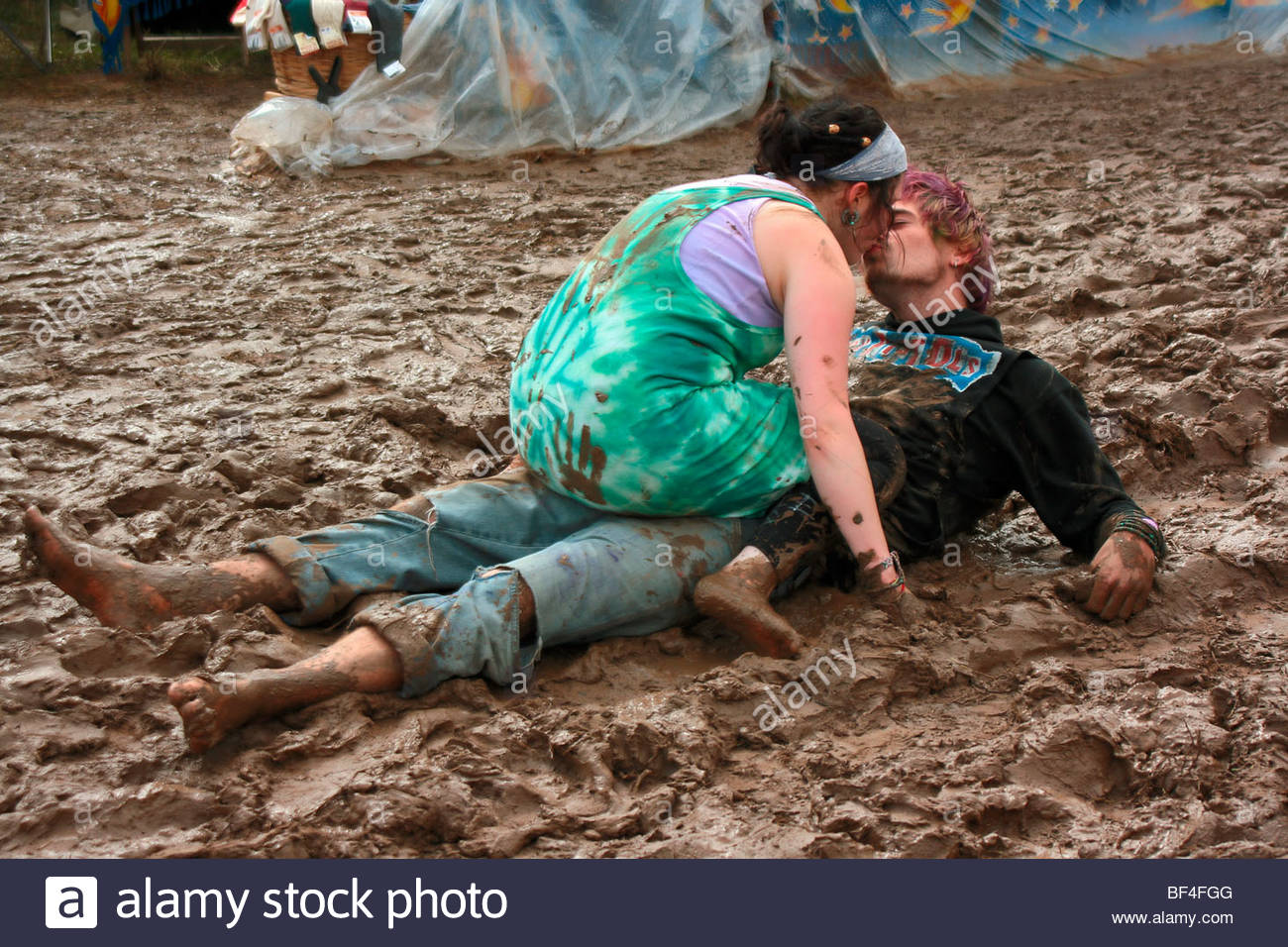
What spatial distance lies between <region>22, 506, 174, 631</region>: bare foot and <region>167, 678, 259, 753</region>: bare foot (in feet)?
1.20

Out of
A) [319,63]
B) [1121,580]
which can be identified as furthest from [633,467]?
[319,63]

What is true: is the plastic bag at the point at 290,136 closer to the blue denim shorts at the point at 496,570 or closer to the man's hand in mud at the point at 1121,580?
the blue denim shorts at the point at 496,570

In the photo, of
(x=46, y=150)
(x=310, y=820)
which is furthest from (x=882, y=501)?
(x=46, y=150)

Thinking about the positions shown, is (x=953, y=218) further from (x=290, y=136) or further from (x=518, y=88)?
(x=290, y=136)

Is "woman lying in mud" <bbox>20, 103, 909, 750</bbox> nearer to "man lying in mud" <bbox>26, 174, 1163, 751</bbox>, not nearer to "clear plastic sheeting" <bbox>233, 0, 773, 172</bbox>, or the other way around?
"man lying in mud" <bbox>26, 174, 1163, 751</bbox>

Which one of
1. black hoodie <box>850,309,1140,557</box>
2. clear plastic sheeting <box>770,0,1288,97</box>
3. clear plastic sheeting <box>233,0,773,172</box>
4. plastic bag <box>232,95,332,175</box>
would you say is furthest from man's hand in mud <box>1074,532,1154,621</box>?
clear plastic sheeting <box>770,0,1288,97</box>

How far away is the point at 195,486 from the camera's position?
274 centimetres

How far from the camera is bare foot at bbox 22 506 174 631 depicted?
201cm

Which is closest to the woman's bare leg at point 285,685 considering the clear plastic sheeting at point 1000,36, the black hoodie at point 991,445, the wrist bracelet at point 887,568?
the wrist bracelet at point 887,568

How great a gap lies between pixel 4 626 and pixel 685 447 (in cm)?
132

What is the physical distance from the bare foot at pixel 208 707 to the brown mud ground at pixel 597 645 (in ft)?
0.18

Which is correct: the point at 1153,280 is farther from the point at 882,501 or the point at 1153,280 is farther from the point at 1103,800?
the point at 1103,800

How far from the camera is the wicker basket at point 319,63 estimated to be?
556 centimetres

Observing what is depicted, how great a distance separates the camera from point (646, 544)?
214 centimetres
